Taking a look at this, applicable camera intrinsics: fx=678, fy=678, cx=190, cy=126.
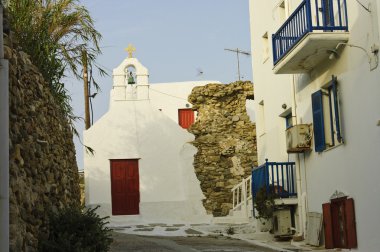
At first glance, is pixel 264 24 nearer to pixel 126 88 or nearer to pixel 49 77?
pixel 126 88

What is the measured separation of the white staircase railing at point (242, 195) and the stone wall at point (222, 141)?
0.90m

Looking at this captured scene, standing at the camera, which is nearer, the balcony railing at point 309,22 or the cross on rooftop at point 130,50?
the balcony railing at point 309,22

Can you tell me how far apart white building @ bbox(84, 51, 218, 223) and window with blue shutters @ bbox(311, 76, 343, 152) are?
31.8 ft

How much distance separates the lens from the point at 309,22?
1398 cm

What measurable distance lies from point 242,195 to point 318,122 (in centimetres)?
821

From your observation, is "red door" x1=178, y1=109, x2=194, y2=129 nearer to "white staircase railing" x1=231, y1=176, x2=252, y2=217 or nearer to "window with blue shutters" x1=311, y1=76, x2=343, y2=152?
"white staircase railing" x1=231, y1=176, x2=252, y2=217

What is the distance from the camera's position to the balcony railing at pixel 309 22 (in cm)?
1407

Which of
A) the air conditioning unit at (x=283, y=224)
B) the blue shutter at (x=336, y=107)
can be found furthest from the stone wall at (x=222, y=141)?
the blue shutter at (x=336, y=107)

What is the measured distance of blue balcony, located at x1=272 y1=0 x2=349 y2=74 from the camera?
1403 centimetres

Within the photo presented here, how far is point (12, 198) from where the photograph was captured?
785cm

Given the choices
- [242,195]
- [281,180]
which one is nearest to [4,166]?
[281,180]

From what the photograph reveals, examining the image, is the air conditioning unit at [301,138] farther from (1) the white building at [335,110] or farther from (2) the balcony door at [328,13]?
(2) the balcony door at [328,13]

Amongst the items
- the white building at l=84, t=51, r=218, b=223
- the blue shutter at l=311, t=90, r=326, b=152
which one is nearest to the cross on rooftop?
the white building at l=84, t=51, r=218, b=223

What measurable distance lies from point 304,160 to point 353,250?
11.6 ft
